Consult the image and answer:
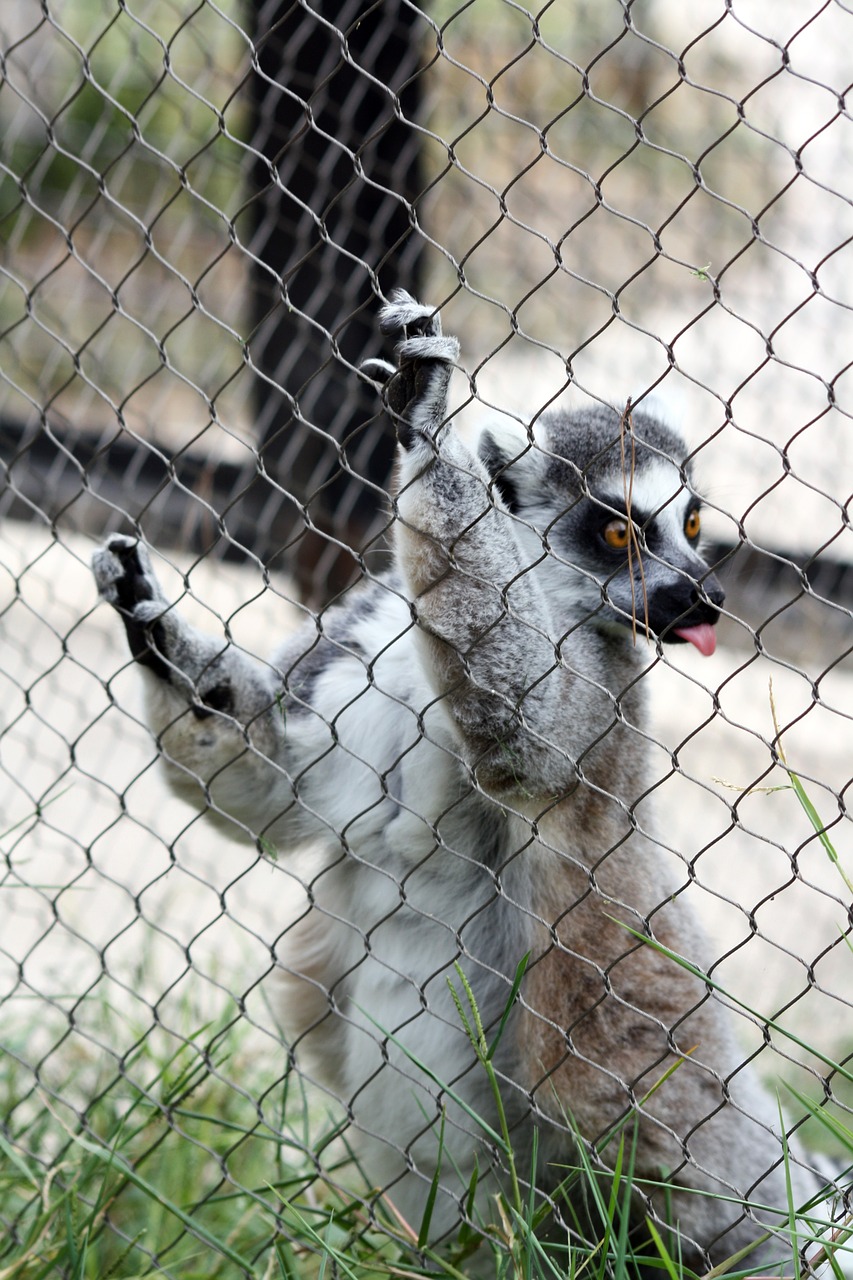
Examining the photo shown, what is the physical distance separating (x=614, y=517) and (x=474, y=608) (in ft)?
1.64

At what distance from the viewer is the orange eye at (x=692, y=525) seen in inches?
106

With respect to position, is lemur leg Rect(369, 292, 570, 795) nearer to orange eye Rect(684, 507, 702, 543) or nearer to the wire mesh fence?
the wire mesh fence

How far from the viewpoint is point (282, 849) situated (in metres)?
3.00

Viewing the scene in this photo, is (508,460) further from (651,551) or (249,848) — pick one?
(249,848)

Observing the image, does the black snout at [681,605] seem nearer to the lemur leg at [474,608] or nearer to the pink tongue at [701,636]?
the pink tongue at [701,636]

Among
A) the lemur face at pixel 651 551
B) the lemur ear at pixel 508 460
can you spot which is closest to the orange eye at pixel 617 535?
the lemur face at pixel 651 551

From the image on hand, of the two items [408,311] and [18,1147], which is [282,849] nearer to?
[18,1147]

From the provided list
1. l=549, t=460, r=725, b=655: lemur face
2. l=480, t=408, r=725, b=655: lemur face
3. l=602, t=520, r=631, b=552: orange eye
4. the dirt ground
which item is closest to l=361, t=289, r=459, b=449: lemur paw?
l=480, t=408, r=725, b=655: lemur face

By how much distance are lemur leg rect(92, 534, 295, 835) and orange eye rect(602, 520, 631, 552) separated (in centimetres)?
81

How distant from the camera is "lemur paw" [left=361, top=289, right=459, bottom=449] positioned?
81.6 inches

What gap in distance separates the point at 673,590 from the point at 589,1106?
1.10 m

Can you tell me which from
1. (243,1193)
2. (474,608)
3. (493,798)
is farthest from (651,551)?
(243,1193)

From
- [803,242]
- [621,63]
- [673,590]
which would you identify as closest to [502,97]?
[621,63]

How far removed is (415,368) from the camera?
2.11 meters
